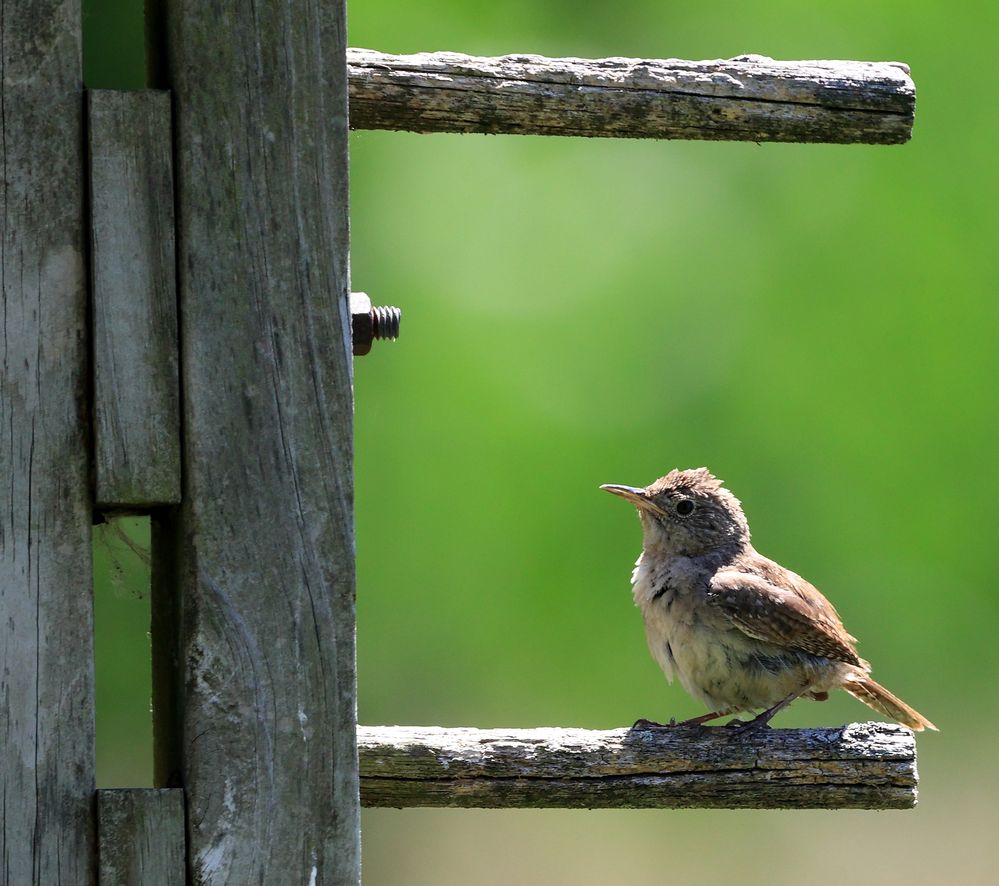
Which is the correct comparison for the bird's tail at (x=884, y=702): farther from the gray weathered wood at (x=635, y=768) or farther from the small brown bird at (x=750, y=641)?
the gray weathered wood at (x=635, y=768)

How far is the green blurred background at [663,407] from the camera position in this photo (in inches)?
262

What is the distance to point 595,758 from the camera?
280cm

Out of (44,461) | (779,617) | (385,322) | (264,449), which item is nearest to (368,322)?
(385,322)

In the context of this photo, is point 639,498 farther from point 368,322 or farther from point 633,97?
point 368,322

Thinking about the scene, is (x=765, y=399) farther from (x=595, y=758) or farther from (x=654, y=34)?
(x=595, y=758)

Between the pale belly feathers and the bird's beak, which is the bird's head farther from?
the pale belly feathers

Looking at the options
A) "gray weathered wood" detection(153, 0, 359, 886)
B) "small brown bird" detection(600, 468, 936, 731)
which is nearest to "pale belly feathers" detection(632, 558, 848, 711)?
"small brown bird" detection(600, 468, 936, 731)

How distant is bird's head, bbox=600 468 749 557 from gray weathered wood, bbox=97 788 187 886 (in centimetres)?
317

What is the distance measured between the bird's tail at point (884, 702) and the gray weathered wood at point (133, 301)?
10.4 feet

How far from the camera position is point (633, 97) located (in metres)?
2.60

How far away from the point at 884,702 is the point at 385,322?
10.0 ft

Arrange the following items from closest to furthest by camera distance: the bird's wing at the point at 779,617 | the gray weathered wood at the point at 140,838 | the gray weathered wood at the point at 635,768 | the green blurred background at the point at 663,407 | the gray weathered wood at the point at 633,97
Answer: the gray weathered wood at the point at 140,838, the gray weathered wood at the point at 633,97, the gray weathered wood at the point at 635,768, the bird's wing at the point at 779,617, the green blurred background at the point at 663,407

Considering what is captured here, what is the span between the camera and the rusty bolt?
2412 millimetres

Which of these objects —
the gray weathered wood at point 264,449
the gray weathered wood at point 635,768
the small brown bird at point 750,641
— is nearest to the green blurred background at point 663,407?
the small brown bird at point 750,641
